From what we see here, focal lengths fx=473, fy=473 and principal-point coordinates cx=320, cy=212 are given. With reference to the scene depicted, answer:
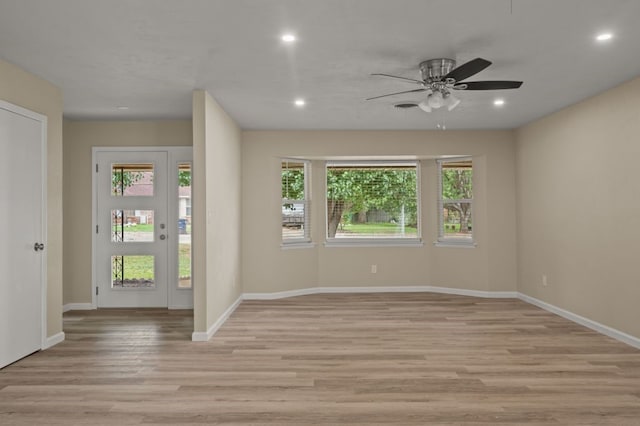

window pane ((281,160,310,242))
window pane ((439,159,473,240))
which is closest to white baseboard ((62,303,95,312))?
window pane ((281,160,310,242))

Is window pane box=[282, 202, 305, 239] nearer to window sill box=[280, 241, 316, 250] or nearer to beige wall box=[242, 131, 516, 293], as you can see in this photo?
window sill box=[280, 241, 316, 250]

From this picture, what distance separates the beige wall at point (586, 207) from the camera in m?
4.59

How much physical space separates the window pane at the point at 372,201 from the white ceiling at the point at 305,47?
2.35 meters

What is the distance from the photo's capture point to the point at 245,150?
278 inches

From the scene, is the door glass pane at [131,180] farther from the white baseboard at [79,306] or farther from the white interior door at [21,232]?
the white interior door at [21,232]

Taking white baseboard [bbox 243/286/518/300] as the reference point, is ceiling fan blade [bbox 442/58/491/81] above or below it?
above

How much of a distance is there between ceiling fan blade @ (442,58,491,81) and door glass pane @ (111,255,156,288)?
4.64m

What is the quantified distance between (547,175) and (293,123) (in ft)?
11.2

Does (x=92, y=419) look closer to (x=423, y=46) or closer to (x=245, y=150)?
(x=423, y=46)

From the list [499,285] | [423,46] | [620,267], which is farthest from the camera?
[499,285]

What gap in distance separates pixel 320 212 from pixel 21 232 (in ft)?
14.4

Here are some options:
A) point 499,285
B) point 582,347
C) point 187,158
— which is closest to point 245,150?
point 187,158

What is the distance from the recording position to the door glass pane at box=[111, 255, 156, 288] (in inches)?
253

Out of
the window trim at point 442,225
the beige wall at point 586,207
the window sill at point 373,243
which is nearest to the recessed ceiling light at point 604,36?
the beige wall at point 586,207
